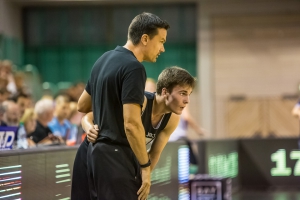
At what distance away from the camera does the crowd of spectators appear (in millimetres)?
6816

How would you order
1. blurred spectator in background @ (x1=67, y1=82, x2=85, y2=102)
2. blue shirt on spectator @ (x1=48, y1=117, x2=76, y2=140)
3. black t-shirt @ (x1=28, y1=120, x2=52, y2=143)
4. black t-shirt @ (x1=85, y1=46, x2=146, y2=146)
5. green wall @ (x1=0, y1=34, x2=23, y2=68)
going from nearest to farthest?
black t-shirt @ (x1=85, y1=46, x2=146, y2=146) < black t-shirt @ (x1=28, y1=120, x2=52, y2=143) < blue shirt on spectator @ (x1=48, y1=117, x2=76, y2=140) < blurred spectator in background @ (x1=67, y1=82, x2=85, y2=102) < green wall @ (x1=0, y1=34, x2=23, y2=68)

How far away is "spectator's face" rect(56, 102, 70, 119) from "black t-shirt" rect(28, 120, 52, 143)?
107 centimetres

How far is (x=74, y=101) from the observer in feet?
34.5

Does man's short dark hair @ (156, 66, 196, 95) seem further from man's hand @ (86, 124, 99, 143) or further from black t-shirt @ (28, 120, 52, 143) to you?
black t-shirt @ (28, 120, 52, 143)

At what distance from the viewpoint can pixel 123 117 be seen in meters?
3.27

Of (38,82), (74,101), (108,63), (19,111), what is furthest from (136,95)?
(38,82)

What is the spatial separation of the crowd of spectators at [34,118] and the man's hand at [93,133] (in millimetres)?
2474

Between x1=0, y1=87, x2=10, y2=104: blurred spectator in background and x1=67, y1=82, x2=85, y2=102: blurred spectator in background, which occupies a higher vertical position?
x1=0, y1=87, x2=10, y2=104: blurred spectator in background

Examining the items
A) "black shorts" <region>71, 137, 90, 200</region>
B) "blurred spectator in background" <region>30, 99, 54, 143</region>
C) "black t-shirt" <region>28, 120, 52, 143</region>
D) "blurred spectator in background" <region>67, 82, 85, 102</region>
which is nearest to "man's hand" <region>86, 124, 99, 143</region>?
"black shorts" <region>71, 137, 90, 200</region>

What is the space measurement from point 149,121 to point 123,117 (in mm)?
380

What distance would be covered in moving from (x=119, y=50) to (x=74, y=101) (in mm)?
7241

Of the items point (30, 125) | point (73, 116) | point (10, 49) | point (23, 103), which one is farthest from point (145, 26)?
point (10, 49)

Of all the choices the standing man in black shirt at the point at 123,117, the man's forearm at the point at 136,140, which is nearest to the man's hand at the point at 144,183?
the standing man in black shirt at the point at 123,117

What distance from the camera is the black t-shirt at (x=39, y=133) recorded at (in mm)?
7246
